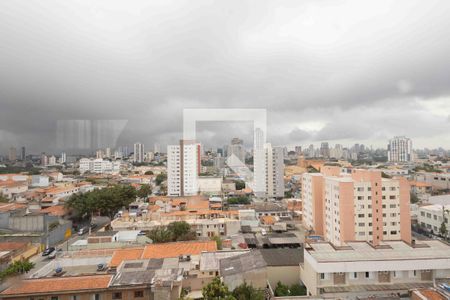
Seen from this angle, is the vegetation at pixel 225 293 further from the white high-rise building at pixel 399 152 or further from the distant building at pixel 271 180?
the white high-rise building at pixel 399 152

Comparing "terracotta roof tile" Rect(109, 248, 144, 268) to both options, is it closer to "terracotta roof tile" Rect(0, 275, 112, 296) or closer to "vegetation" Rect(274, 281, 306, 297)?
"terracotta roof tile" Rect(0, 275, 112, 296)

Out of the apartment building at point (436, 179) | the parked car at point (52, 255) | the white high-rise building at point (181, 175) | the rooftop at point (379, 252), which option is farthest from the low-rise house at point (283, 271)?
the apartment building at point (436, 179)

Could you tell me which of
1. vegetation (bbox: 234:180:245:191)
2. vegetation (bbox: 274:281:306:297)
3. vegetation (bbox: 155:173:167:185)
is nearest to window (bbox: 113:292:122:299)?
vegetation (bbox: 274:281:306:297)

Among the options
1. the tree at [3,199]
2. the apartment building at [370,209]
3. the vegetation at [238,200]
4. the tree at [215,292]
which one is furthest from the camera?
the vegetation at [238,200]

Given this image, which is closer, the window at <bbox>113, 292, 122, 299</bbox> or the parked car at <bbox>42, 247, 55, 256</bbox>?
the window at <bbox>113, 292, 122, 299</bbox>

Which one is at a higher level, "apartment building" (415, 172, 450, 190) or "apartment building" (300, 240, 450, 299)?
"apartment building" (415, 172, 450, 190)

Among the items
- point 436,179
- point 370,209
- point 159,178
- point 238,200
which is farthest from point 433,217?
point 159,178
